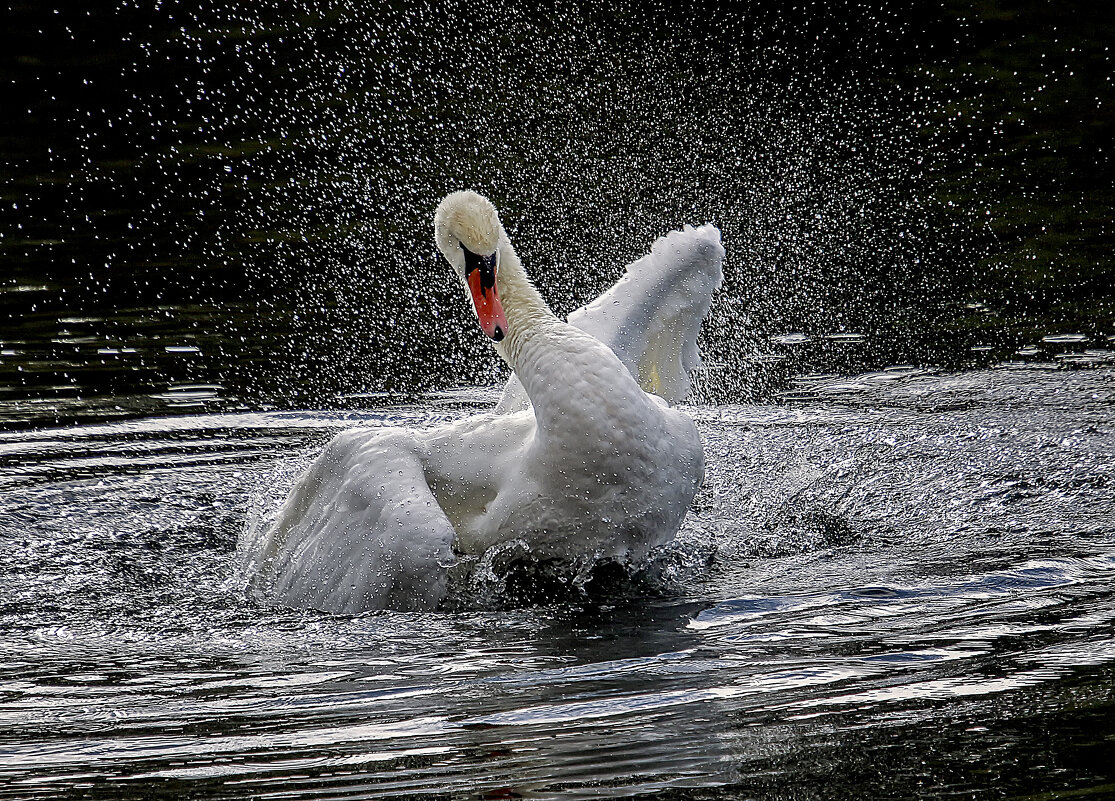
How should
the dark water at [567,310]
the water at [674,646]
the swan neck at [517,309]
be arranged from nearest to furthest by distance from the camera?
1. the water at [674,646]
2. the dark water at [567,310]
3. the swan neck at [517,309]

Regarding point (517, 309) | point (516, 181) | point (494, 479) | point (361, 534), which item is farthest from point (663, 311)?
point (516, 181)

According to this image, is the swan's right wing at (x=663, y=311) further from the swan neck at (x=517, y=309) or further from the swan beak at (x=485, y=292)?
the swan beak at (x=485, y=292)

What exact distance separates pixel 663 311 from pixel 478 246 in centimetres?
171

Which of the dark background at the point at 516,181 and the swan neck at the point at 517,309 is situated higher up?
the dark background at the point at 516,181

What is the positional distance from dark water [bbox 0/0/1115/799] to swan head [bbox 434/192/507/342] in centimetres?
139

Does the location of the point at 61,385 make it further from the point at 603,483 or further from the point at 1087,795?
the point at 1087,795

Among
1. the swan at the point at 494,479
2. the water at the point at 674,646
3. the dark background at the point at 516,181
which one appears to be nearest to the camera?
the water at the point at 674,646

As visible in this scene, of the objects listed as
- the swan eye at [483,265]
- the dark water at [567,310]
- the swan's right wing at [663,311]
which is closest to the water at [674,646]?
the dark water at [567,310]

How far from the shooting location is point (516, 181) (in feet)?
54.2

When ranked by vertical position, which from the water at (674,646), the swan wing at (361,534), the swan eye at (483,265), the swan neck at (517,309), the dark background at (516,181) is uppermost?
the dark background at (516,181)

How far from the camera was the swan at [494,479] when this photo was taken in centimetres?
639

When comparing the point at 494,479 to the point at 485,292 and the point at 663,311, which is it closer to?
the point at 485,292

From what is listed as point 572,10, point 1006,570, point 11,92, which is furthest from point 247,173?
point 1006,570

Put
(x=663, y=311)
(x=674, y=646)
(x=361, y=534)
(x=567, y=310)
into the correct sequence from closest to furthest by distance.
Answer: (x=674, y=646) < (x=361, y=534) < (x=663, y=311) < (x=567, y=310)
